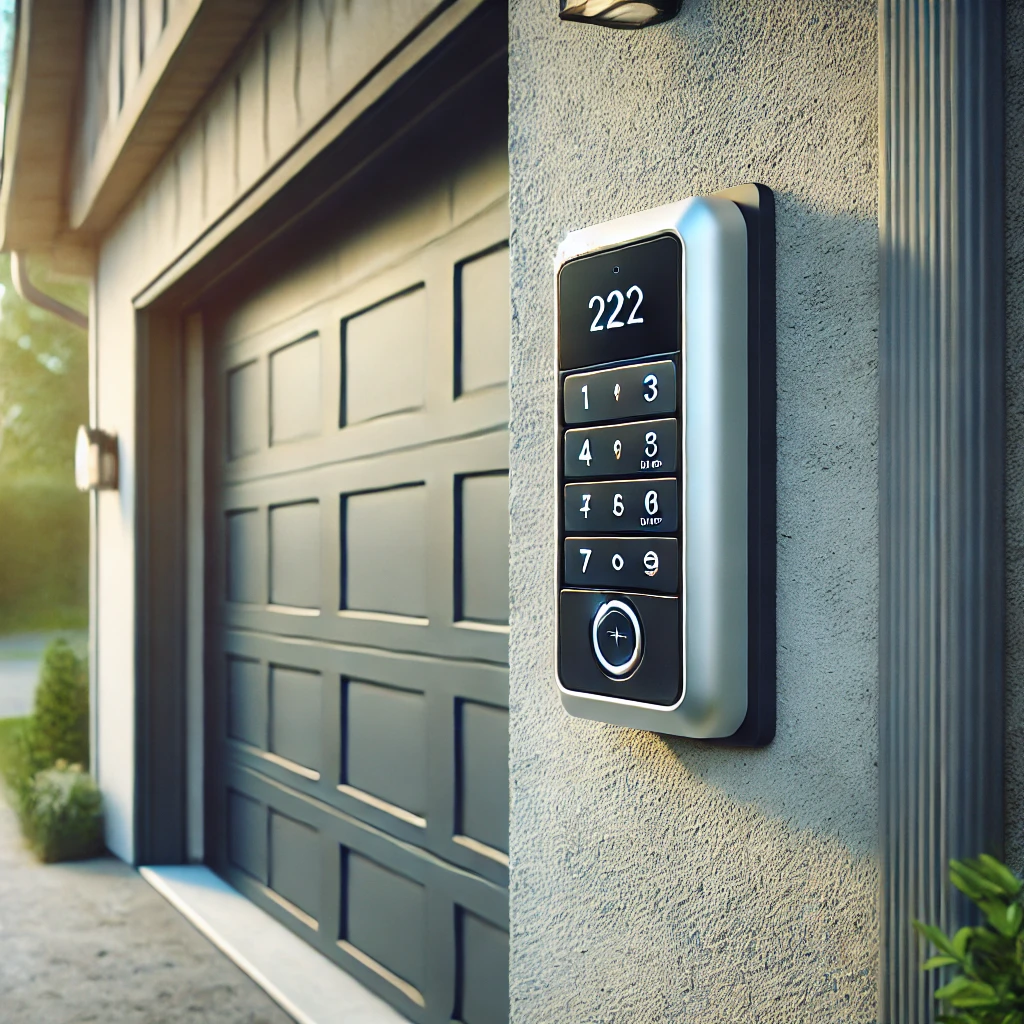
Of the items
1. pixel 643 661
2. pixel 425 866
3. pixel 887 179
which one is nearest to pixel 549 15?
pixel 887 179

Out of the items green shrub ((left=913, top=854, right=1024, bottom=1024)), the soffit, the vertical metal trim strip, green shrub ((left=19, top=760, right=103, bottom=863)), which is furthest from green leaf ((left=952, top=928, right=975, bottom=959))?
green shrub ((left=19, top=760, right=103, bottom=863))

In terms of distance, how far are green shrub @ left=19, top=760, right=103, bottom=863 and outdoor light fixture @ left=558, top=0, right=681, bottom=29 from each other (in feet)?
14.1

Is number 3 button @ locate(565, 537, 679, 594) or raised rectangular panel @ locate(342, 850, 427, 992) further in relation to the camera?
raised rectangular panel @ locate(342, 850, 427, 992)

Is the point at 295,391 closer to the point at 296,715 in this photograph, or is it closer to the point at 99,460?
the point at 296,715

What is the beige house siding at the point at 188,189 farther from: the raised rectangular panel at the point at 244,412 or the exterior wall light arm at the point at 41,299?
the exterior wall light arm at the point at 41,299

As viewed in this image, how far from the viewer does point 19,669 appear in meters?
15.8

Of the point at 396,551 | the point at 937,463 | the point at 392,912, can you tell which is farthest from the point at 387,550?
the point at 937,463

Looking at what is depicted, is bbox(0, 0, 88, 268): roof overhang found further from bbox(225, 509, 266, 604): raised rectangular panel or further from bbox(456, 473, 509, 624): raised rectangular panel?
bbox(456, 473, 509, 624): raised rectangular panel

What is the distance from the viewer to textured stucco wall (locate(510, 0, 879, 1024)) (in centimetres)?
121

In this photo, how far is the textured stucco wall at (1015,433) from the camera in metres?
1.04

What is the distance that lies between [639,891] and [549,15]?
130 cm

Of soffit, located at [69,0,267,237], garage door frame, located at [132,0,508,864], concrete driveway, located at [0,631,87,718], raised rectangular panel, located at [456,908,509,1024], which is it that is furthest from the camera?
concrete driveway, located at [0,631,87,718]

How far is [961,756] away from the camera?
3.43ft

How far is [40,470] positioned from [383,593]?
54.9ft
